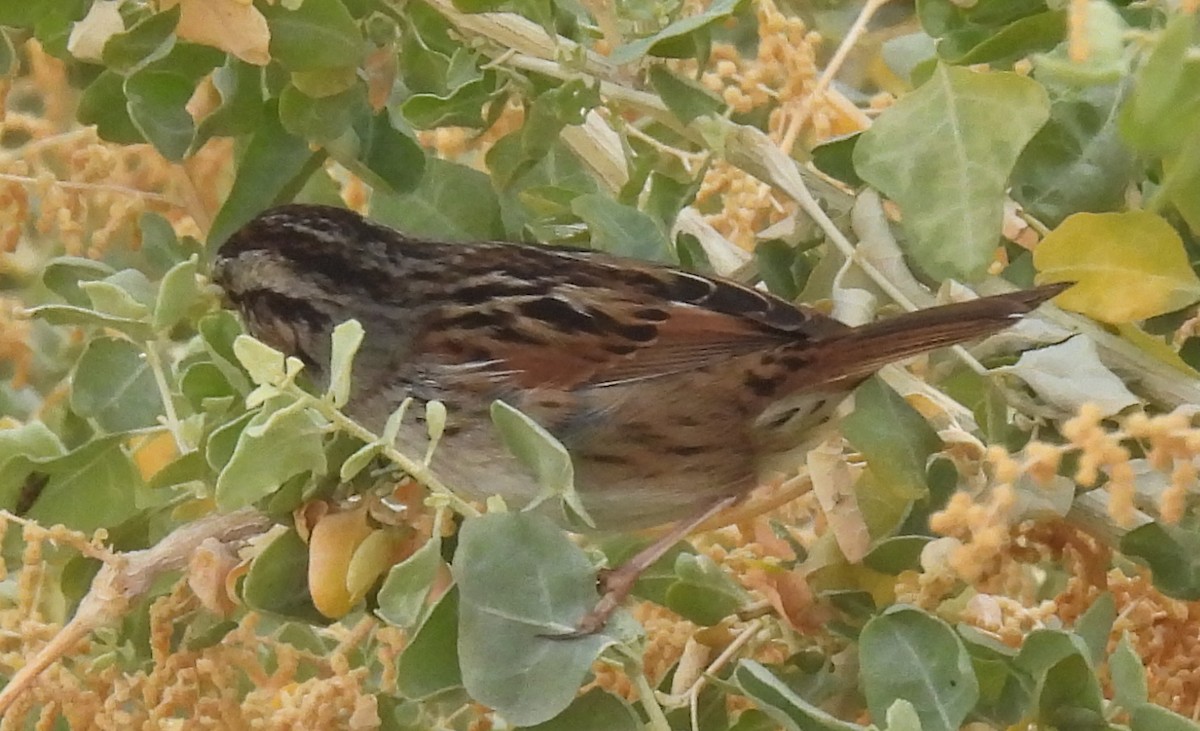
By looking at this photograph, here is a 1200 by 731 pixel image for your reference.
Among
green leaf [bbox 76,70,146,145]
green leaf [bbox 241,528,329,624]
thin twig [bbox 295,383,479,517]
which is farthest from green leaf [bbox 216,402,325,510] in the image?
green leaf [bbox 76,70,146,145]

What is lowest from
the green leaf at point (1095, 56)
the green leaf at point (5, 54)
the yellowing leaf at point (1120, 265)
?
the yellowing leaf at point (1120, 265)

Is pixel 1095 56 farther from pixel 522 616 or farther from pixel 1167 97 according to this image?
pixel 522 616

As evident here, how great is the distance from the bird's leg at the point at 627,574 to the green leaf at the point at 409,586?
0.21 feet

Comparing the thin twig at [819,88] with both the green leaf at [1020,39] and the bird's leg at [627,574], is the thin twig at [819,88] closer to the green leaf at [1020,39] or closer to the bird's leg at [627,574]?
the green leaf at [1020,39]

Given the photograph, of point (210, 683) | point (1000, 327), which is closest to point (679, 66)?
point (1000, 327)

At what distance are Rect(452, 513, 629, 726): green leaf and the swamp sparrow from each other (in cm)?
27

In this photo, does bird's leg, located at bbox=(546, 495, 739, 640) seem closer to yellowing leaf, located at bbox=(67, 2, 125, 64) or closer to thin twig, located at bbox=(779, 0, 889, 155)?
thin twig, located at bbox=(779, 0, 889, 155)

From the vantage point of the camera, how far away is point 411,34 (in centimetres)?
96

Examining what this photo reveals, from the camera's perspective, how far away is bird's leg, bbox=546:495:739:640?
2.36ft

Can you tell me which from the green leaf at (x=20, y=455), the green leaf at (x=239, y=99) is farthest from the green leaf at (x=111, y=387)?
the green leaf at (x=239, y=99)

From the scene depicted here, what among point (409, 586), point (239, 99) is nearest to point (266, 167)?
point (239, 99)

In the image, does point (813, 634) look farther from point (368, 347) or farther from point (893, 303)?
point (368, 347)

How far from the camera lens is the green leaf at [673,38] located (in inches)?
33.0

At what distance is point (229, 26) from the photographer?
85 cm
